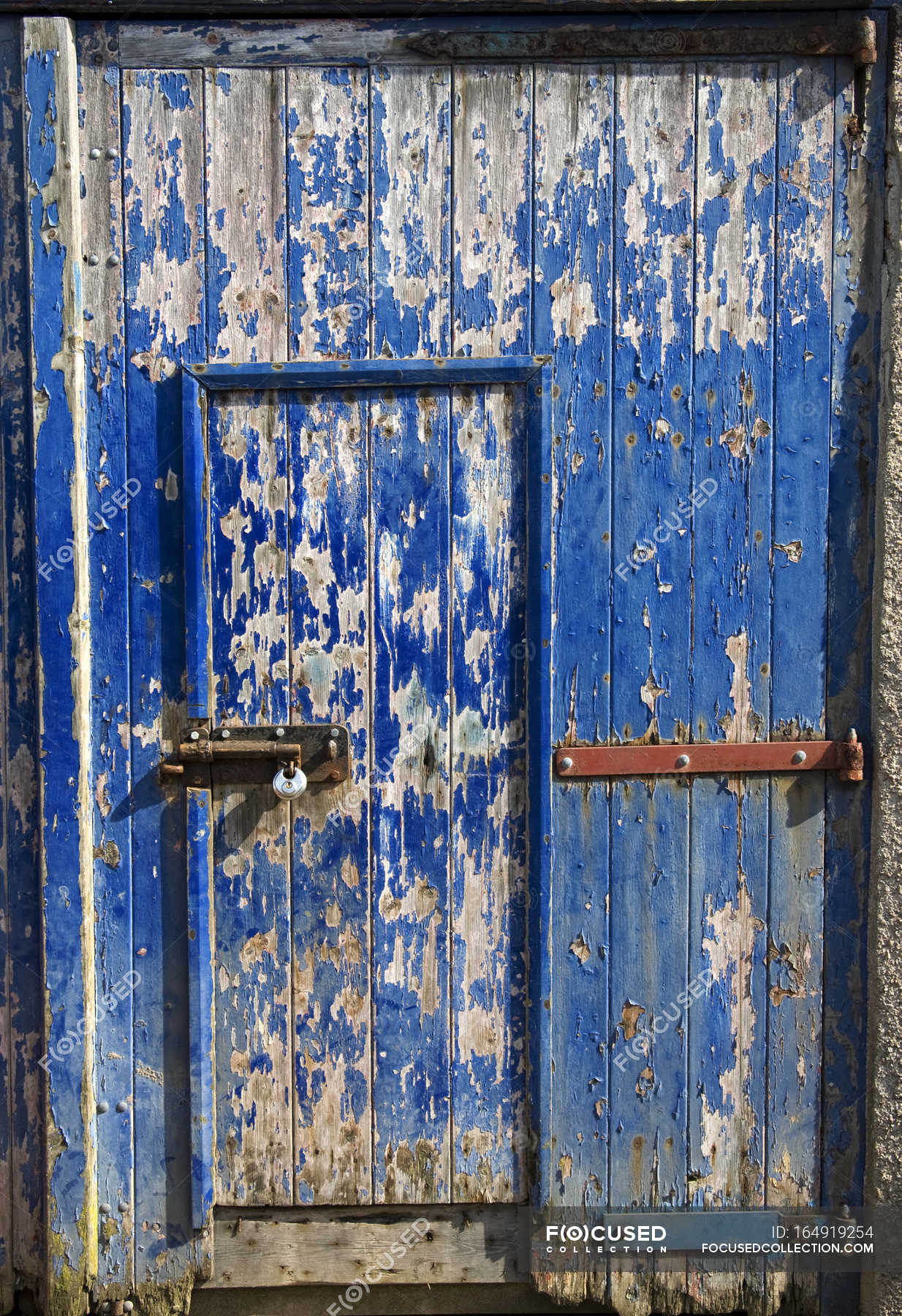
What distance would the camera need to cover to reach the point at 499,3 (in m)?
1.83

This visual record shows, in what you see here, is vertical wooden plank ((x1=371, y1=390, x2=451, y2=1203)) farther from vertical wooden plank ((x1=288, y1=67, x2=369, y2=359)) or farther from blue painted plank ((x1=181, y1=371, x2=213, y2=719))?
blue painted plank ((x1=181, y1=371, x2=213, y2=719))

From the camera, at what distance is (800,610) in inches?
76.7

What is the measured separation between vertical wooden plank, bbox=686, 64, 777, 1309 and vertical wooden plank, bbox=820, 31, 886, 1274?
148mm

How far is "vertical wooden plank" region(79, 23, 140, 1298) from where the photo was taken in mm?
1902

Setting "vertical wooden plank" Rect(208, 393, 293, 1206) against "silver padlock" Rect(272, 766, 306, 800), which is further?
"vertical wooden plank" Rect(208, 393, 293, 1206)

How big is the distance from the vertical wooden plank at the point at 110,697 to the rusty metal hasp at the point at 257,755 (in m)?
0.15

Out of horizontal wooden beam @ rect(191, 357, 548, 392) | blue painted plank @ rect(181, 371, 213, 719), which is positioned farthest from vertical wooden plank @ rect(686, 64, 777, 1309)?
blue painted plank @ rect(181, 371, 213, 719)

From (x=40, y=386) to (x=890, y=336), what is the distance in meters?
1.83

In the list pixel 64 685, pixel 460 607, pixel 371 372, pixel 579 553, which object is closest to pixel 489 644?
pixel 460 607

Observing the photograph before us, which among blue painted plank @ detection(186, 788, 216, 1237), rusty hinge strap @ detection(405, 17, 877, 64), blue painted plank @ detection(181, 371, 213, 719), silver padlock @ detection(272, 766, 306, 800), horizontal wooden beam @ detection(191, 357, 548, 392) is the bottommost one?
blue painted plank @ detection(186, 788, 216, 1237)

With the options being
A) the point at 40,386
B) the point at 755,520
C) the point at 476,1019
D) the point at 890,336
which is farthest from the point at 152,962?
the point at 890,336

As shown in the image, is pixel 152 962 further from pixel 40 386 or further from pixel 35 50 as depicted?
pixel 35 50

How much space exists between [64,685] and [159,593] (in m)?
0.28

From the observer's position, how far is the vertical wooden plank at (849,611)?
190 centimetres
